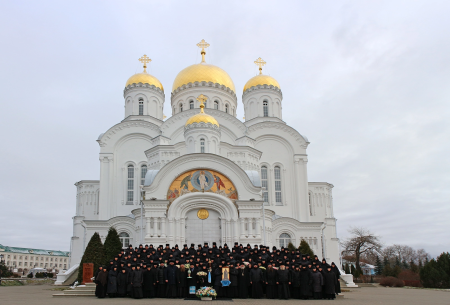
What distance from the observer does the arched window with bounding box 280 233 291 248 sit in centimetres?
2600

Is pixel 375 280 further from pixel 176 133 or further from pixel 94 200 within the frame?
pixel 94 200

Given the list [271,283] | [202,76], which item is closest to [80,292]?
[271,283]

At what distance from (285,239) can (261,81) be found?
1161 centimetres

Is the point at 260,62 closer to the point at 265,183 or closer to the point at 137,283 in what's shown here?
the point at 265,183

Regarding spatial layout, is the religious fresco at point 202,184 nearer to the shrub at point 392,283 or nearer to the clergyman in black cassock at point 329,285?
the clergyman in black cassock at point 329,285

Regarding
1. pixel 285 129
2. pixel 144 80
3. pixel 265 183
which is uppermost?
pixel 144 80

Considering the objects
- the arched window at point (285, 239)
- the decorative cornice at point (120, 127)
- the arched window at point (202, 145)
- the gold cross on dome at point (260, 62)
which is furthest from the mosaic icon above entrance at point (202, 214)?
the gold cross on dome at point (260, 62)

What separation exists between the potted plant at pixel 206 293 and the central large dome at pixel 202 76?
801 inches

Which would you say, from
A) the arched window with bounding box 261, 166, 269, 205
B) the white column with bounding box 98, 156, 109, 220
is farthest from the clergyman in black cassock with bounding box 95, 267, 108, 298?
the arched window with bounding box 261, 166, 269, 205

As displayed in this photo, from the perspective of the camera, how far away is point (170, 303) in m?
11.2

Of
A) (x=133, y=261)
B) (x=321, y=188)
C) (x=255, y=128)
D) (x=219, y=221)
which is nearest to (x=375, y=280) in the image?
(x=321, y=188)

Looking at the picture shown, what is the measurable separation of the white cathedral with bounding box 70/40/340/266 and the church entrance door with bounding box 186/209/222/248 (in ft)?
0.16

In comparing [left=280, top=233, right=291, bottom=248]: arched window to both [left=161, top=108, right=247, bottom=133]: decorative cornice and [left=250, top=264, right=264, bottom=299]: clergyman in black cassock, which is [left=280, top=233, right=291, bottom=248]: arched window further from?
[left=250, top=264, right=264, bottom=299]: clergyman in black cassock

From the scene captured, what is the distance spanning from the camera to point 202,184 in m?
21.2
